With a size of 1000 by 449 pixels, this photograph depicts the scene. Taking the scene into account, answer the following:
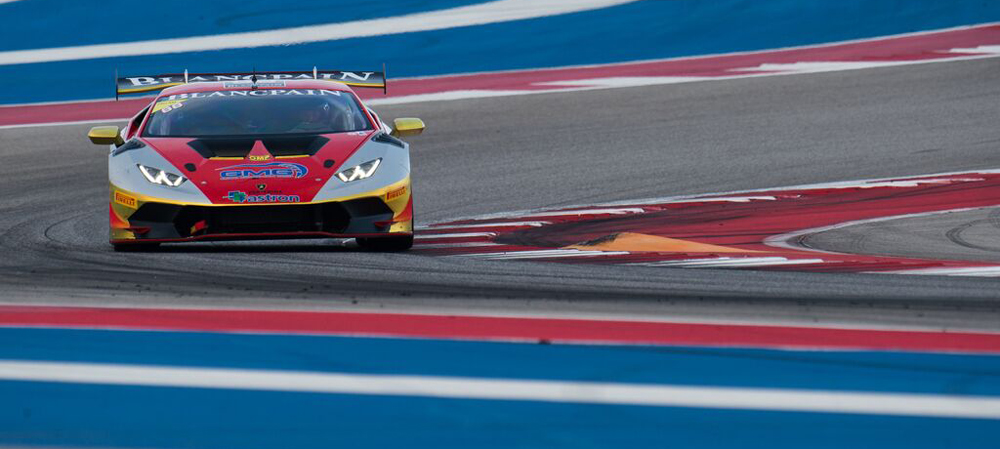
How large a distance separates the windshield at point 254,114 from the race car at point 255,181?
0.04 feet

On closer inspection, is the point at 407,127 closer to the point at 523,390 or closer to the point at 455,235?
the point at 455,235

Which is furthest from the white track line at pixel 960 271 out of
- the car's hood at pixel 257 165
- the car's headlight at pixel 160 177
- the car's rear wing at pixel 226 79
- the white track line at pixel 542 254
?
the car's rear wing at pixel 226 79

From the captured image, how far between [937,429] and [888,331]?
1.55m

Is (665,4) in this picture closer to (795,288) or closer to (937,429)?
(795,288)

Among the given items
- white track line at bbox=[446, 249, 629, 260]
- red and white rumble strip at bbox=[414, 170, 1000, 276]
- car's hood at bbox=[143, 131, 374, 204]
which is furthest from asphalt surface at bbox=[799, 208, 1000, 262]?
car's hood at bbox=[143, 131, 374, 204]

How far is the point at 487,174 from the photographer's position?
13828mm

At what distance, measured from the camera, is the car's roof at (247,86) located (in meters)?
10.1

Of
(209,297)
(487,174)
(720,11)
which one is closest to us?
(209,297)

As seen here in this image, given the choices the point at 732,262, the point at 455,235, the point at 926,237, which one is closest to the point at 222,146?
the point at 455,235

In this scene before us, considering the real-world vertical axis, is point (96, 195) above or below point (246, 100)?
below

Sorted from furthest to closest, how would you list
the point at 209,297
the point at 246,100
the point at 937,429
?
1. the point at 246,100
2. the point at 209,297
3. the point at 937,429

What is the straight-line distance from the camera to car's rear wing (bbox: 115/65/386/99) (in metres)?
10.4

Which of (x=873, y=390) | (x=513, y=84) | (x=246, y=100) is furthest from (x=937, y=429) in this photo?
(x=513, y=84)

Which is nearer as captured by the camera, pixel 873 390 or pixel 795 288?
pixel 873 390
